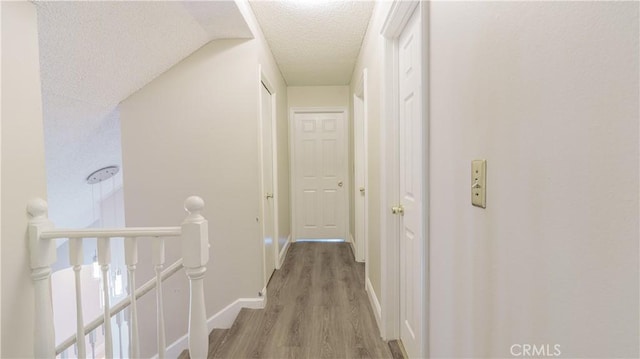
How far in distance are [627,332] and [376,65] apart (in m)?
2.07

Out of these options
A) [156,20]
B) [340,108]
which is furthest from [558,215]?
[340,108]

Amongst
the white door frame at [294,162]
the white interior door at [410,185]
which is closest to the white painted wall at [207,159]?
the white interior door at [410,185]

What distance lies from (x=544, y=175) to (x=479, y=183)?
228mm

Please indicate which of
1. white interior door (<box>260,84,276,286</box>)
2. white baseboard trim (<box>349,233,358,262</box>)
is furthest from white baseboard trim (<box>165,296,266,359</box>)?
white baseboard trim (<box>349,233,358,262</box>)

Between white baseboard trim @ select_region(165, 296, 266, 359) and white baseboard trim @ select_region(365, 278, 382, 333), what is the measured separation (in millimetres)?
909

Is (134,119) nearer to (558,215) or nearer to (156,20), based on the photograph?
(156,20)

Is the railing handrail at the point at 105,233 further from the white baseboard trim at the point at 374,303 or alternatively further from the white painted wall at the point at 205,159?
the white baseboard trim at the point at 374,303

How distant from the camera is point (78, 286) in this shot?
132 cm

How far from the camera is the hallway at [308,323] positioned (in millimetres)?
1909

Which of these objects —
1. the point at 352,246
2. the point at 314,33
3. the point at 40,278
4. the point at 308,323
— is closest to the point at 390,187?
the point at 308,323

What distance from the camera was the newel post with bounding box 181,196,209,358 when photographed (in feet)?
4.03

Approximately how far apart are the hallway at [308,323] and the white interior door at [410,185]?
0.37 meters

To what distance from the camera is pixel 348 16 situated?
2.42m

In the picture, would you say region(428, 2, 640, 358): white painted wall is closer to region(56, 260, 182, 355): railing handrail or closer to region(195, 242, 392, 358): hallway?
Result: region(195, 242, 392, 358): hallway
